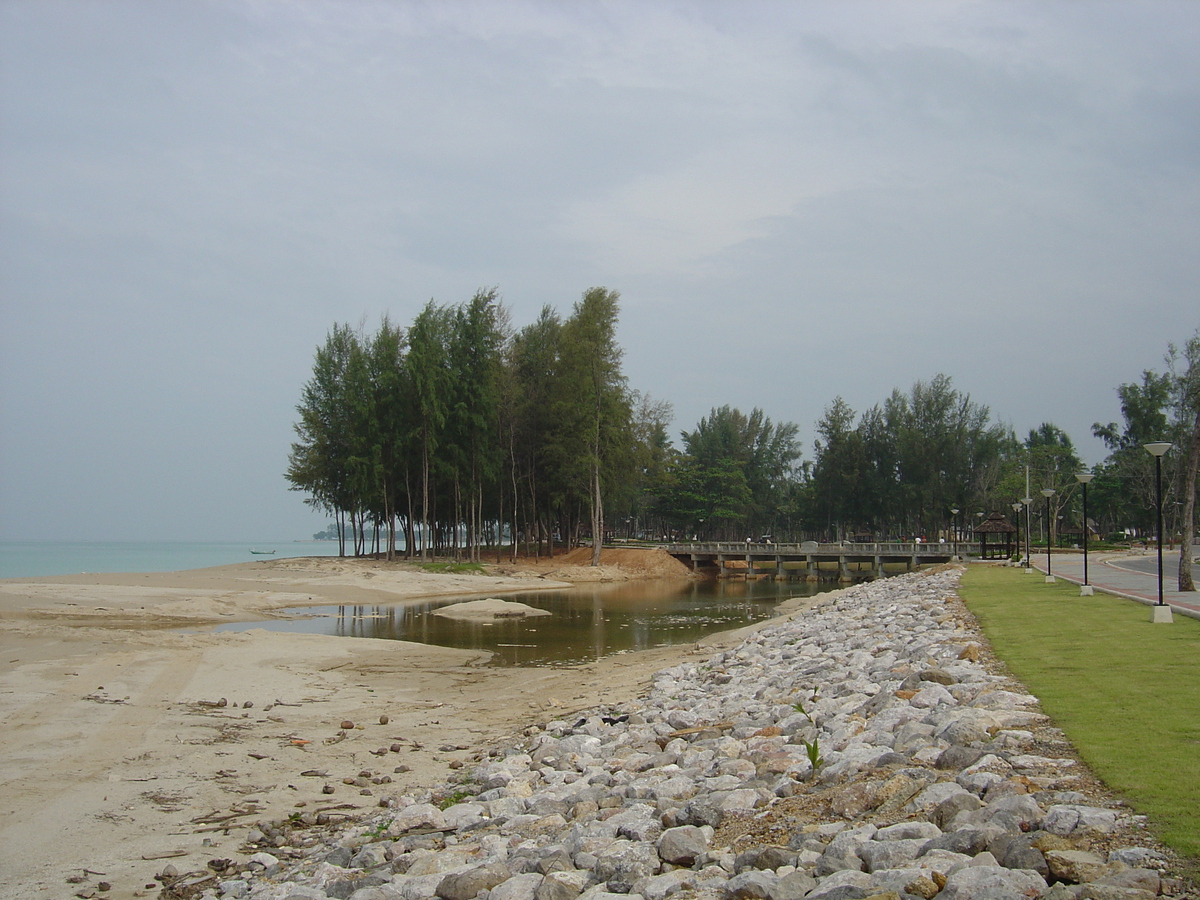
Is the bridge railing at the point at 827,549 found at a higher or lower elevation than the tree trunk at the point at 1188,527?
lower

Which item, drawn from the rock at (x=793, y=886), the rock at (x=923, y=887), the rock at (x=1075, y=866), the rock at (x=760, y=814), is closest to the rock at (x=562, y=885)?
the rock at (x=760, y=814)

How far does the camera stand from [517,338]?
58062mm

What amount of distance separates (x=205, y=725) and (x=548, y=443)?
45341 mm

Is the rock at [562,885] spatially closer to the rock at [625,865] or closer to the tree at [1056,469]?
the rock at [625,865]

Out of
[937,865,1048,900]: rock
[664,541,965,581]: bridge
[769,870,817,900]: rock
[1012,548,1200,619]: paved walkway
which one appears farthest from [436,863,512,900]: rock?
[664,541,965,581]: bridge

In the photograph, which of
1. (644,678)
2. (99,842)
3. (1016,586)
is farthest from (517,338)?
(99,842)

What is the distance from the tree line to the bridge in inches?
311

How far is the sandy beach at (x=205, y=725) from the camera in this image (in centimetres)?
779

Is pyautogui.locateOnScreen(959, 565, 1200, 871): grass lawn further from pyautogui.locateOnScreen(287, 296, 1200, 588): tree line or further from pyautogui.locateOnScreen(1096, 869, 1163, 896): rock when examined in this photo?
pyautogui.locateOnScreen(287, 296, 1200, 588): tree line

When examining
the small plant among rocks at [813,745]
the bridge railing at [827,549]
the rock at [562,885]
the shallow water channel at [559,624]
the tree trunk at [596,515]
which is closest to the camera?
the rock at [562,885]

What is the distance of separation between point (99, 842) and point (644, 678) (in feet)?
33.2

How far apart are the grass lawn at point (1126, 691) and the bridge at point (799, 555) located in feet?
139

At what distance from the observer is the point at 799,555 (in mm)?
62906

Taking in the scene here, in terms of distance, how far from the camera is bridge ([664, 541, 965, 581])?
5803 cm
